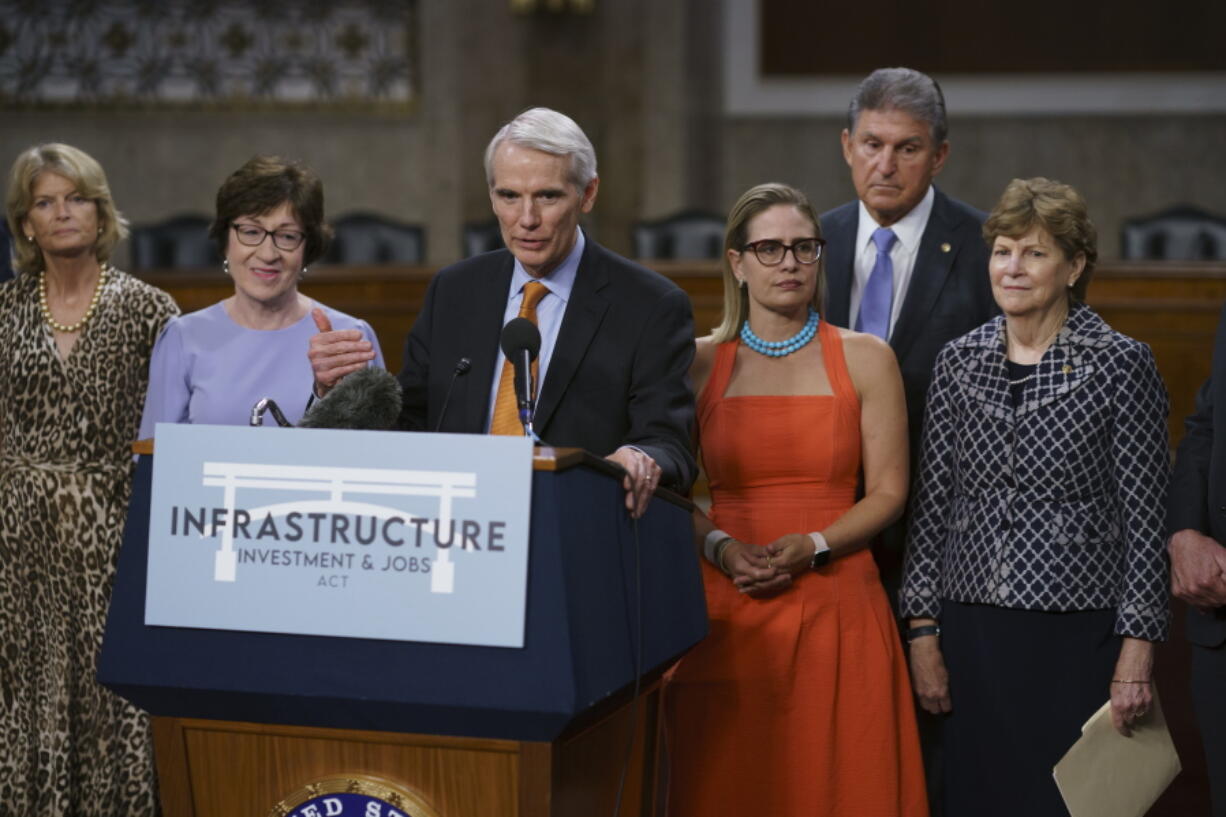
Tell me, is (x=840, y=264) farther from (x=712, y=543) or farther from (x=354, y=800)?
(x=354, y=800)

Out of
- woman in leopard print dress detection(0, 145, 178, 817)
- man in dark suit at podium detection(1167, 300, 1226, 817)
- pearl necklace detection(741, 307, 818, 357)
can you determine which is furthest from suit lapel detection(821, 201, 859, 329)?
woman in leopard print dress detection(0, 145, 178, 817)

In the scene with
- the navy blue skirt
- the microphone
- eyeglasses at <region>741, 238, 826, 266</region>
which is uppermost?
eyeglasses at <region>741, 238, 826, 266</region>

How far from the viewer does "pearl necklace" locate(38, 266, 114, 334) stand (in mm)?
3324

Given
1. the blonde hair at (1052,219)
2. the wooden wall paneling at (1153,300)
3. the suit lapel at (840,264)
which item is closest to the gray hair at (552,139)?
the blonde hair at (1052,219)

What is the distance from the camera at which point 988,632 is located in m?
2.69

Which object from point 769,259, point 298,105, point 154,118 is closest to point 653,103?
point 298,105

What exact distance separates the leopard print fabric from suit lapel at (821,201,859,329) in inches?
58.8

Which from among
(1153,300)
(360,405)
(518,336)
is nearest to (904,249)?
(518,336)

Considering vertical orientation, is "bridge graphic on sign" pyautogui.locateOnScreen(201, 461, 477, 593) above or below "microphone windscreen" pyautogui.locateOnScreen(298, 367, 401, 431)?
below

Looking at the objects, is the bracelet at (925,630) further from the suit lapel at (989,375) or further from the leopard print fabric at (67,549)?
the leopard print fabric at (67,549)

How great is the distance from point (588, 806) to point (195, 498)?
70 cm

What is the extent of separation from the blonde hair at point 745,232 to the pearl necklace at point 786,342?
0.04m

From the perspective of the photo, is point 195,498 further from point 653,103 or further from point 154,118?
point 154,118

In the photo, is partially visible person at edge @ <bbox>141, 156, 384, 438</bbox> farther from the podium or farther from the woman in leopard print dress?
the podium
